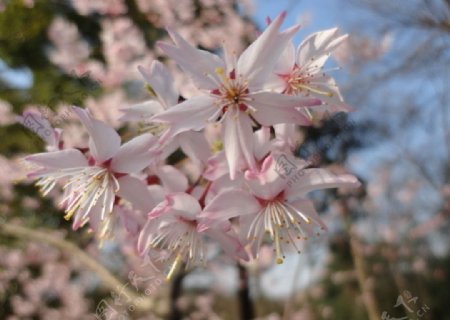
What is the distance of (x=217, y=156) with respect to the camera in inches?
29.0

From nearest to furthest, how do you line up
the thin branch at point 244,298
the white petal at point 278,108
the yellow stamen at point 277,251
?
the white petal at point 278,108 < the yellow stamen at point 277,251 < the thin branch at point 244,298

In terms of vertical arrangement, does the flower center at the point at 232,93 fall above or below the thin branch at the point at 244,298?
above

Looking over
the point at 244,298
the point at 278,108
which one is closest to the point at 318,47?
the point at 278,108

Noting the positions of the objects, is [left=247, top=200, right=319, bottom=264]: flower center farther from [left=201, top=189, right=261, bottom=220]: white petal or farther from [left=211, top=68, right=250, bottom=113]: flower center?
[left=211, top=68, right=250, bottom=113]: flower center

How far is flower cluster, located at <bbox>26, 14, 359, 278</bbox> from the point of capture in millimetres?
688

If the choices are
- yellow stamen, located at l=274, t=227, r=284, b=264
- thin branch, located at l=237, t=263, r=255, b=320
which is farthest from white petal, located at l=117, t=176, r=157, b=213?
thin branch, located at l=237, t=263, r=255, b=320

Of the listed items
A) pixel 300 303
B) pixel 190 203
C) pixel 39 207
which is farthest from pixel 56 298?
pixel 190 203

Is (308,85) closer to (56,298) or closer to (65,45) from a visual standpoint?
(65,45)

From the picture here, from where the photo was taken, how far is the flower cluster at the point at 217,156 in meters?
0.69

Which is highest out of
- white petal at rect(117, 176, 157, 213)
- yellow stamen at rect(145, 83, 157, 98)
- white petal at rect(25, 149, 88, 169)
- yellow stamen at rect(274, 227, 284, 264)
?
yellow stamen at rect(145, 83, 157, 98)

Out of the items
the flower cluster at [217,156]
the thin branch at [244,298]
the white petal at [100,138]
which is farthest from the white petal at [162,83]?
the thin branch at [244,298]

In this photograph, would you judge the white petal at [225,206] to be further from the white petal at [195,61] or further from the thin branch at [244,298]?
the thin branch at [244,298]

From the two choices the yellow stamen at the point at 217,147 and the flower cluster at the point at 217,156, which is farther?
the yellow stamen at the point at 217,147

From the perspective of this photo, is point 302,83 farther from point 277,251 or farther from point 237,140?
point 277,251
